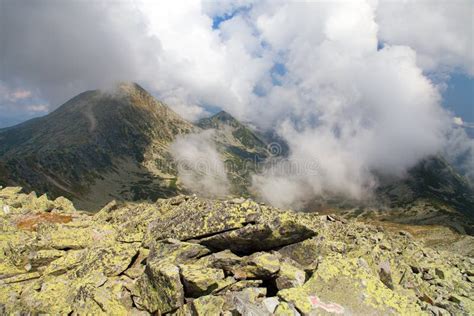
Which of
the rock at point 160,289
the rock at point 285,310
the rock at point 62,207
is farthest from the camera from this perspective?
the rock at point 62,207

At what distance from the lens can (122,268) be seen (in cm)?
1933

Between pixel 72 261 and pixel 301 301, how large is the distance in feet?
52.4

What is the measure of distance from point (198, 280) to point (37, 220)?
31372 millimetres

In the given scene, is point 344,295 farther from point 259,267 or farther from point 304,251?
point 304,251

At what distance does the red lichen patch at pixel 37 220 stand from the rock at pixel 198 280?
2548 cm

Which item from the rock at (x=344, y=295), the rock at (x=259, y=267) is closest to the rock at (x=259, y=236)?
the rock at (x=259, y=267)

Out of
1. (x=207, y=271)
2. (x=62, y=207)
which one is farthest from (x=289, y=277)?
(x=62, y=207)

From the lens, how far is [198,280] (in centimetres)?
1547

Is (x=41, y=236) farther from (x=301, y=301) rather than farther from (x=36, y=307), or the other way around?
(x=301, y=301)

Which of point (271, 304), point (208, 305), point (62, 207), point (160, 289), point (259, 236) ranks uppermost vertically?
point (259, 236)

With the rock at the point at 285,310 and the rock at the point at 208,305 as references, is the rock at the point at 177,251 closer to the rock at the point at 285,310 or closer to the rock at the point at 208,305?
the rock at the point at 208,305

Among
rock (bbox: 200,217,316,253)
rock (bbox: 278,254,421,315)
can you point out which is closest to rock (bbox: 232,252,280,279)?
rock (bbox: 200,217,316,253)

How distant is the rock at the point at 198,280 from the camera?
15.4 metres

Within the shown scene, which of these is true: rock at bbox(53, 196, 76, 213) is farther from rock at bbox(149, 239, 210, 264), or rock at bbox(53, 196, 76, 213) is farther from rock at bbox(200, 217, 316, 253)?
rock at bbox(200, 217, 316, 253)
